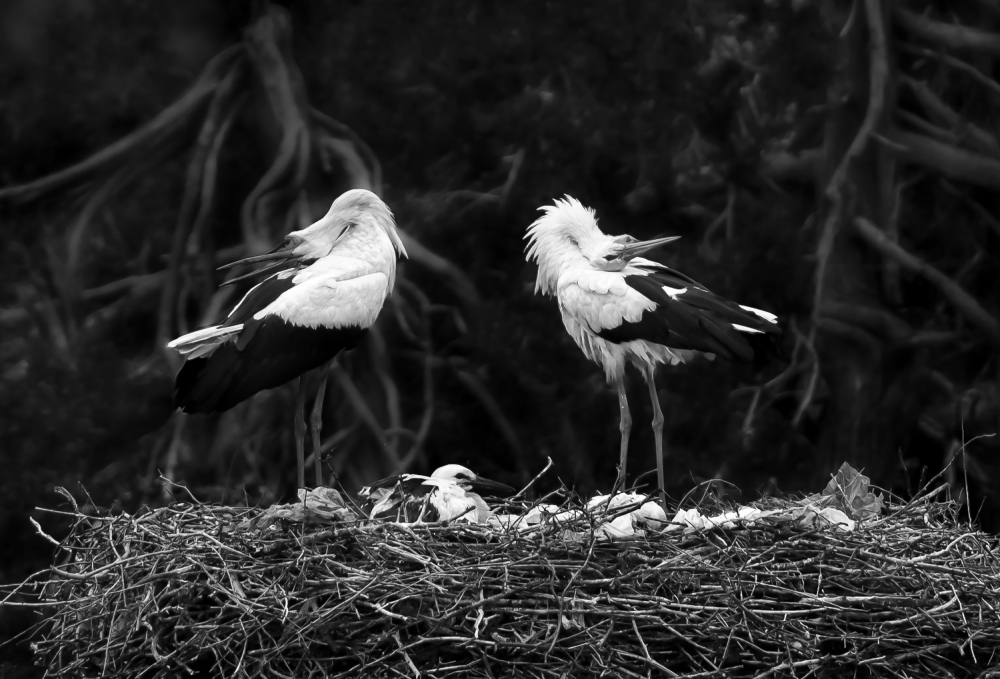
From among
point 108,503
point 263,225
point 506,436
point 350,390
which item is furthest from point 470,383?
point 108,503

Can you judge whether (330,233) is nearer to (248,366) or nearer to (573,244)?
(248,366)

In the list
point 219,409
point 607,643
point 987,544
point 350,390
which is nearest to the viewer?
point 607,643

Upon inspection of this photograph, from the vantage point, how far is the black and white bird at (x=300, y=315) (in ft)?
14.0

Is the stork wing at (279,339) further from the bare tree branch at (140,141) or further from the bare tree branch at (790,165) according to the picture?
the bare tree branch at (790,165)

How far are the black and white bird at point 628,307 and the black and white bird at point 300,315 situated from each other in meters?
0.55

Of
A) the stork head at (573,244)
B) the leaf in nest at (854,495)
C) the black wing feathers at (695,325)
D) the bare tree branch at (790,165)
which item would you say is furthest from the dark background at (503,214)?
the leaf in nest at (854,495)

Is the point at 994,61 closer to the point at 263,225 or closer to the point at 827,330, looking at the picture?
the point at 827,330

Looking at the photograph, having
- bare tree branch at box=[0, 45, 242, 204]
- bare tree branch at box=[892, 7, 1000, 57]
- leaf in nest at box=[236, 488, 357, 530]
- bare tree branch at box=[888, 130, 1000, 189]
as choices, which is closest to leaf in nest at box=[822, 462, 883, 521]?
leaf in nest at box=[236, 488, 357, 530]

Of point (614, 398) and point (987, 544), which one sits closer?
point (987, 544)

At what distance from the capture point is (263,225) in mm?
6773

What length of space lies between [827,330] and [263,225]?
2695 millimetres

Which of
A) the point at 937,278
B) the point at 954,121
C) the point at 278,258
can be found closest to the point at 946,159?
A: the point at 954,121

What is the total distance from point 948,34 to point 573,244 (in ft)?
9.93

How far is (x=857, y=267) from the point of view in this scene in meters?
6.96
